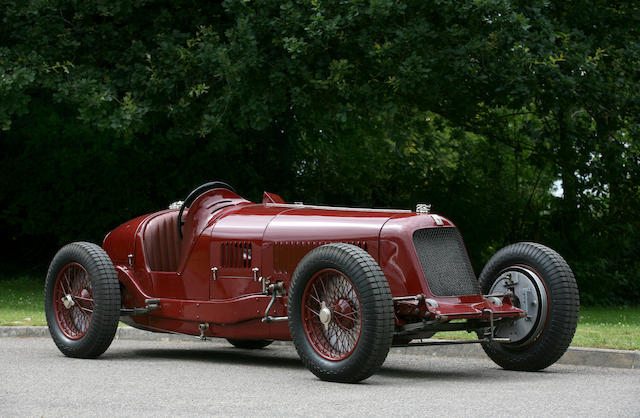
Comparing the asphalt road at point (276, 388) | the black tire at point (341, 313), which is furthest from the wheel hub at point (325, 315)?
the asphalt road at point (276, 388)

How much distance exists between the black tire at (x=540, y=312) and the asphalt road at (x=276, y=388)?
164 millimetres

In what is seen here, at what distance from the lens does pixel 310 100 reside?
59.5ft

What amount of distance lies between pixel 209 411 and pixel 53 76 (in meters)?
12.4

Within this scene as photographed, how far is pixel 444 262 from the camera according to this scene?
10305 mm

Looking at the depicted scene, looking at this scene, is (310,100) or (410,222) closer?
(410,222)

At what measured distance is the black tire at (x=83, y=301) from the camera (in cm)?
1127

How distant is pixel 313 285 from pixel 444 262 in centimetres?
114

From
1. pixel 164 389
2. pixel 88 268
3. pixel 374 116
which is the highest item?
pixel 374 116

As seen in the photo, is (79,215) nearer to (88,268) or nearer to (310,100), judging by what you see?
(310,100)

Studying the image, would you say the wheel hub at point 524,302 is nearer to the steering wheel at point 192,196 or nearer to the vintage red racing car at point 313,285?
the vintage red racing car at point 313,285

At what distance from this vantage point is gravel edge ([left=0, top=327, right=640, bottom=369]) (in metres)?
10.9

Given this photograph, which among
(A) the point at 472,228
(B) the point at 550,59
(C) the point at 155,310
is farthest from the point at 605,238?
(C) the point at 155,310

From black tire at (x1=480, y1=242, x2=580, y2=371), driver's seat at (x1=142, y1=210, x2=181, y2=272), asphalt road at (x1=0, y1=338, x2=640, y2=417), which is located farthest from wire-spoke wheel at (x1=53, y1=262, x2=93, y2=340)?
black tire at (x1=480, y1=242, x2=580, y2=371)

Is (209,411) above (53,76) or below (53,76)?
below
